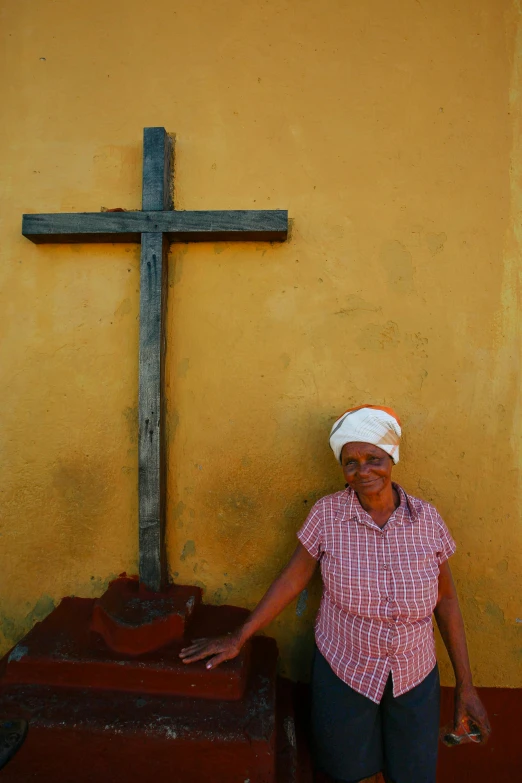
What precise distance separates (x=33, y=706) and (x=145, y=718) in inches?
17.3

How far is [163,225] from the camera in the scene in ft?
6.97

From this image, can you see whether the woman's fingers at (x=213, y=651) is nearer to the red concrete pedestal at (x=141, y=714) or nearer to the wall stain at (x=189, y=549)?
the red concrete pedestal at (x=141, y=714)

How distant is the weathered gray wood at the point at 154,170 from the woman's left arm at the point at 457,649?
201cm

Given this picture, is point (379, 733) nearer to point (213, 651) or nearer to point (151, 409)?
point (213, 651)

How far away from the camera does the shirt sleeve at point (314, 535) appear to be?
1.88m

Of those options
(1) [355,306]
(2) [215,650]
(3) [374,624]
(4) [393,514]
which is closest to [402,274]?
(1) [355,306]

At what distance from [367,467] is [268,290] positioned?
95cm

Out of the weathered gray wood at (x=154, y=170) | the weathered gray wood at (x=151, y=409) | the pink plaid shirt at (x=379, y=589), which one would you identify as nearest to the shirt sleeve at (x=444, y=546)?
the pink plaid shirt at (x=379, y=589)

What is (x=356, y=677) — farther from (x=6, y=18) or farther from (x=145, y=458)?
(x=6, y=18)

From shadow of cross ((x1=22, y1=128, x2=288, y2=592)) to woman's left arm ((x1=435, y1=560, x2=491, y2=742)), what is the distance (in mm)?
1219

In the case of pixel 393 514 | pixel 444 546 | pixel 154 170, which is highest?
pixel 154 170

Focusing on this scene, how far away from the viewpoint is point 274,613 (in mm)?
1913

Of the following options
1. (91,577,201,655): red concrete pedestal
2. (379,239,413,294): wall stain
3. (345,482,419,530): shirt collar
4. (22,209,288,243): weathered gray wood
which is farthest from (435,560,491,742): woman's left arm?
(22,209,288,243): weathered gray wood

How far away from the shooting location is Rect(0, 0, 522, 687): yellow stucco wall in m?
2.18
